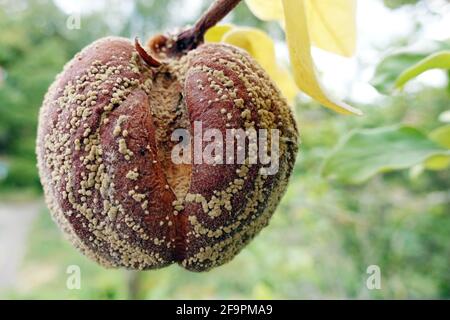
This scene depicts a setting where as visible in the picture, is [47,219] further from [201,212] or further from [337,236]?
[201,212]

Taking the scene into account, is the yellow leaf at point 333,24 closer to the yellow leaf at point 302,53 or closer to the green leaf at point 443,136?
the yellow leaf at point 302,53

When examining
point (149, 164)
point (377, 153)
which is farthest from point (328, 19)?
point (377, 153)

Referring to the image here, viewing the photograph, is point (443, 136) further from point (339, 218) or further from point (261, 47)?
point (339, 218)

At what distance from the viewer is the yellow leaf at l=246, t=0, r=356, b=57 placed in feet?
2.11

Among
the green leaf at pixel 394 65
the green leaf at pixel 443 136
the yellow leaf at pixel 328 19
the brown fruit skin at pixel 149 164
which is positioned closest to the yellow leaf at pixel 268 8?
the yellow leaf at pixel 328 19

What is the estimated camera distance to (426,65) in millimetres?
734

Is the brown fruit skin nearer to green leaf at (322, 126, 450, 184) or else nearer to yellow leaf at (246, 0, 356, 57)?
yellow leaf at (246, 0, 356, 57)

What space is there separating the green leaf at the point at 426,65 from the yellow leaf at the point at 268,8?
20 cm

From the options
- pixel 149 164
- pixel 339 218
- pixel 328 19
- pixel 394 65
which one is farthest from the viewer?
pixel 339 218

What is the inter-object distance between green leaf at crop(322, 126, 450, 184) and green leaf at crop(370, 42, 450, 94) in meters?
0.15

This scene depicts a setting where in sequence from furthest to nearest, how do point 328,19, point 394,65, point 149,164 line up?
point 394,65, point 328,19, point 149,164

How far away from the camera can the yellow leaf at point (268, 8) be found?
670 mm

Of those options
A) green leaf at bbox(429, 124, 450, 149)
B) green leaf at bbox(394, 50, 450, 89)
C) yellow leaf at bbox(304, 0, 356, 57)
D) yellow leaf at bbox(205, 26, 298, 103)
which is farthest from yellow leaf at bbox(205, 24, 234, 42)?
green leaf at bbox(429, 124, 450, 149)

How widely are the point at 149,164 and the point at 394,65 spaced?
57cm
